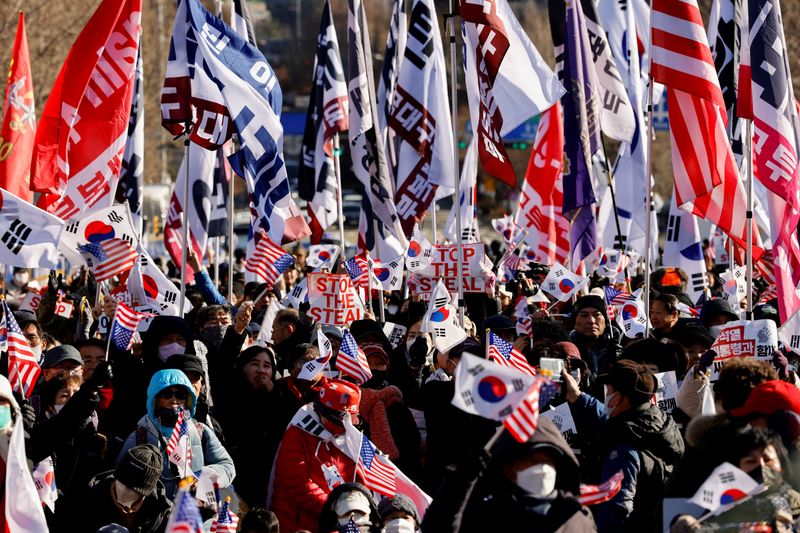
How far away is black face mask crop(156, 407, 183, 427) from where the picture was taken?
7.23m

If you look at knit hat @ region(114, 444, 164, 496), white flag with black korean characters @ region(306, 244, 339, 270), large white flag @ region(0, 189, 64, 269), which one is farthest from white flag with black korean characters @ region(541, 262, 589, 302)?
knit hat @ region(114, 444, 164, 496)

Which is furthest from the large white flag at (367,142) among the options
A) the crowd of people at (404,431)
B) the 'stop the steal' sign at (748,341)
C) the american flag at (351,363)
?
the 'stop the steal' sign at (748,341)

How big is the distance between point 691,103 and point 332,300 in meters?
3.10

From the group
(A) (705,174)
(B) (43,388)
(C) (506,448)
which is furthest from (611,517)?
(A) (705,174)

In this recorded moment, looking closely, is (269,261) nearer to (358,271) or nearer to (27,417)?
(358,271)

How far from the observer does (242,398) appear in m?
8.62

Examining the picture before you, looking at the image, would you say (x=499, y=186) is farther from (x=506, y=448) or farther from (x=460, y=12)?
(x=506, y=448)

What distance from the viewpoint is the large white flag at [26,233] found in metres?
8.59

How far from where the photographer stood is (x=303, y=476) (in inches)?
292

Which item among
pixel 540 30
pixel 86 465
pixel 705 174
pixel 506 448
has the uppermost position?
pixel 540 30

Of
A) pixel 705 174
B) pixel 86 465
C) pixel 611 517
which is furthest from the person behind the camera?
pixel 705 174

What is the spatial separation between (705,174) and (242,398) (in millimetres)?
3914

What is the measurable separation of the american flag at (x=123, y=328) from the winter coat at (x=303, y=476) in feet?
6.22

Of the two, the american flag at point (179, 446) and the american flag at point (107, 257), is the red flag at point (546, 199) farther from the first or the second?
the american flag at point (179, 446)
